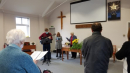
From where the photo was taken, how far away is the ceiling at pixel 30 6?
18.4 ft

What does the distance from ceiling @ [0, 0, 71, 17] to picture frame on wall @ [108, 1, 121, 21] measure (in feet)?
10.1

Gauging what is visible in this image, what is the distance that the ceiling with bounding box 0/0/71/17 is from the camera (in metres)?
5.62

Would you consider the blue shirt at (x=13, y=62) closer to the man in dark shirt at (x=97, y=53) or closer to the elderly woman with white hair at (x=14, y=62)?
the elderly woman with white hair at (x=14, y=62)

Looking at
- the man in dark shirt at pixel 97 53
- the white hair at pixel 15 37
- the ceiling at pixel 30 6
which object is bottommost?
the man in dark shirt at pixel 97 53

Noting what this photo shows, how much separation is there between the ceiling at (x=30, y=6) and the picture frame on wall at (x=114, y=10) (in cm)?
307

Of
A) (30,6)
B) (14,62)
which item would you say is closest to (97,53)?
(14,62)

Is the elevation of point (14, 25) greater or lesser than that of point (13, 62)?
greater

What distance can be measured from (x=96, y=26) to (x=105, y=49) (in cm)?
36

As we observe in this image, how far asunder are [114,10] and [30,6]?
4746 mm

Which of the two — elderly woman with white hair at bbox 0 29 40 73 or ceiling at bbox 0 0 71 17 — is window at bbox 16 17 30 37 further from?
elderly woman with white hair at bbox 0 29 40 73

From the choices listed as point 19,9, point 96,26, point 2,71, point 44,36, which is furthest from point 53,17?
point 2,71

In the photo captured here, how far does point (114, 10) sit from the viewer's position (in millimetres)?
5375

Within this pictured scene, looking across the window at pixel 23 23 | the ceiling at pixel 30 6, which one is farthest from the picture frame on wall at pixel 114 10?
the window at pixel 23 23

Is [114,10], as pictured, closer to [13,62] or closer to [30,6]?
[30,6]
